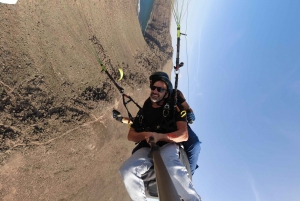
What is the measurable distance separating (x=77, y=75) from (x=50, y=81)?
5.28 ft

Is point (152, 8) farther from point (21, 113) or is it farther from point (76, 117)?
point (21, 113)

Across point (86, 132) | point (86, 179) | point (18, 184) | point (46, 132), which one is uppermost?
point (46, 132)

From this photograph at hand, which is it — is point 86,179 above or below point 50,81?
below

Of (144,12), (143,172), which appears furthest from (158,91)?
(144,12)

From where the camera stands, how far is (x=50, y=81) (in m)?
11.1

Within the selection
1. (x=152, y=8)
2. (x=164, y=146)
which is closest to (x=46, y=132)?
(x=164, y=146)

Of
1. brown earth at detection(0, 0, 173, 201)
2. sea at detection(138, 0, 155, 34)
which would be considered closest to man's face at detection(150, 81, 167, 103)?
brown earth at detection(0, 0, 173, 201)

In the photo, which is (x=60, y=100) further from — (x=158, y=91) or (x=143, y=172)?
(x=143, y=172)

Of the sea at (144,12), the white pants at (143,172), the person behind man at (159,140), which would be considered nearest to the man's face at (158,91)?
the person behind man at (159,140)

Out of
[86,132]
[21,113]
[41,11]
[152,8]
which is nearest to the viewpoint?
[21,113]

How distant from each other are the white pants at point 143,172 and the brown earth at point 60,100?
7.54 meters

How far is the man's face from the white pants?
1.15 m

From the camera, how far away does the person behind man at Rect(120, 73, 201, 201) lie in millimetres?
4109

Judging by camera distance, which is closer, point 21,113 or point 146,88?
point 21,113
